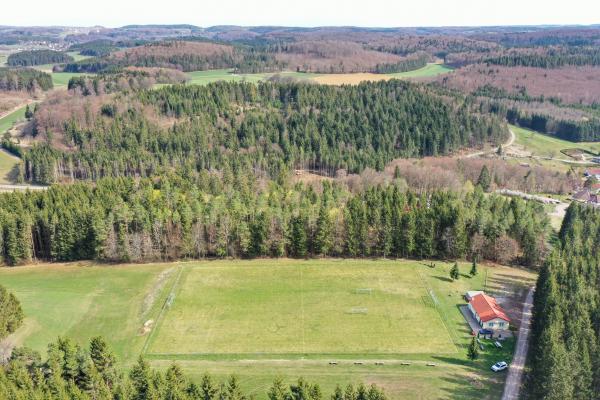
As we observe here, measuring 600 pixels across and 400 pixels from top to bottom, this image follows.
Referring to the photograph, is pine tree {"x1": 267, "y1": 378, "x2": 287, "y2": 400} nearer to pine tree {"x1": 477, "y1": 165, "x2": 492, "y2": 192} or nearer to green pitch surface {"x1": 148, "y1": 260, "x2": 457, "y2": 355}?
green pitch surface {"x1": 148, "y1": 260, "x2": 457, "y2": 355}

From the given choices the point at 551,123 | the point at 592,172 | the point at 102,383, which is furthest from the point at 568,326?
the point at 551,123

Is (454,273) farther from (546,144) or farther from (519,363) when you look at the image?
(546,144)

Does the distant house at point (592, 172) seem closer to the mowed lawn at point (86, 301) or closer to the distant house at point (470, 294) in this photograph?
the distant house at point (470, 294)

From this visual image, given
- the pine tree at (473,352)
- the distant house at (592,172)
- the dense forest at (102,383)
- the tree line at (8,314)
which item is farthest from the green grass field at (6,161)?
the distant house at (592,172)

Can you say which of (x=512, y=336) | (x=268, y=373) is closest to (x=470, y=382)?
(x=512, y=336)

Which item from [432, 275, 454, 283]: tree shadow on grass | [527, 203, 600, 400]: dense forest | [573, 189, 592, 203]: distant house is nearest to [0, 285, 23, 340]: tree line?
[432, 275, 454, 283]: tree shadow on grass

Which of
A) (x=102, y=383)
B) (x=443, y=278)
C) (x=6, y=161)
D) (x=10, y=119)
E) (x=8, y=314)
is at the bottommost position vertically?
(x=443, y=278)
